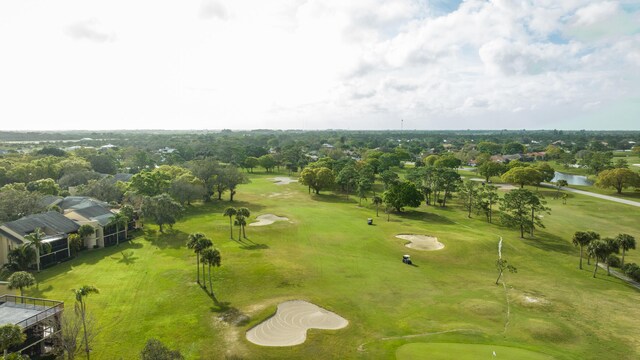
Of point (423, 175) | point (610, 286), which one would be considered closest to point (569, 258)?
point (610, 286)

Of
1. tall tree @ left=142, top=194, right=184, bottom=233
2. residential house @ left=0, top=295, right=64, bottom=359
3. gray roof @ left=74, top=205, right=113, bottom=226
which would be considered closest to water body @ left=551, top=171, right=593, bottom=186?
tall tree @ left=142, top=194, right=184, bottom=233

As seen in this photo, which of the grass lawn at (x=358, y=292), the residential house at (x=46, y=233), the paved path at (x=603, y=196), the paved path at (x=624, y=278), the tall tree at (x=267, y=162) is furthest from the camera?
the tall tree at (x=267, y=162)

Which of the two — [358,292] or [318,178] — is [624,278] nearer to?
[358,292]

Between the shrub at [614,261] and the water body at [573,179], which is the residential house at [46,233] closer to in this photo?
the shrub at [614,261]

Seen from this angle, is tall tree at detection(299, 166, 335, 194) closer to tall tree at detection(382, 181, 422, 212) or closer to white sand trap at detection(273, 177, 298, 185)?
white sand trap at detection(273, 177, 298, 185)

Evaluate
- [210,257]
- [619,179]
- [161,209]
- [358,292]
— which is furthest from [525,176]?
[210,257]

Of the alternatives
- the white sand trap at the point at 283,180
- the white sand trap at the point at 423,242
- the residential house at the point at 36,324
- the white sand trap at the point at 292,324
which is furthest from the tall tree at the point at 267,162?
the residential house at the point at 36,324

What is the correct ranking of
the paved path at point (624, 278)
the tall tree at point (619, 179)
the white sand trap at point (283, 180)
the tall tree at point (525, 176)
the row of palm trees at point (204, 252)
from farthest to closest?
the white sand trap at point (283, 180)
the tall tree at point (525, 176)
the tall tree at point (619, 179)
the paved path at point (624, 278)
the row of palm trees at point (204, 252)
